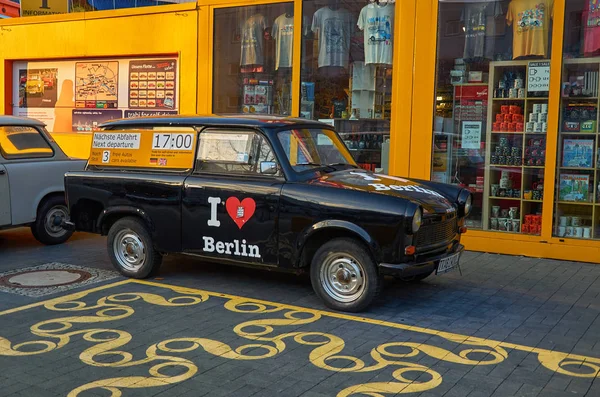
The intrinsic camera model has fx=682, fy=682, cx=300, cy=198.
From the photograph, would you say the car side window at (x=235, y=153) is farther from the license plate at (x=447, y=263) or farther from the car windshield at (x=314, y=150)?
the license plate at (x=447, y=263)

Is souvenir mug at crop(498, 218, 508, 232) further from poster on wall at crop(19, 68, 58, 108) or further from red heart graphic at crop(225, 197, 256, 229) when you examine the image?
poster on wall at crop(19, 68, 58, 108)

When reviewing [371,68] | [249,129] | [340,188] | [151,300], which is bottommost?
[151,300]

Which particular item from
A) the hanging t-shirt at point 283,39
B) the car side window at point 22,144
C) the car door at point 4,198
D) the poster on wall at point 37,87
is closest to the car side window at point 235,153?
the car door at point 4,198

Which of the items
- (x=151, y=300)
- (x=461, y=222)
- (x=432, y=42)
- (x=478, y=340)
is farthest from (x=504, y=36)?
(x=151, y=300)

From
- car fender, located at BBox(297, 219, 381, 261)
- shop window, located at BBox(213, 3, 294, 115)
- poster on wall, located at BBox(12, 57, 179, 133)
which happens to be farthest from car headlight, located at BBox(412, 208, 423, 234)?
poster on wall, located at BBox(12, 57, 179, 133)

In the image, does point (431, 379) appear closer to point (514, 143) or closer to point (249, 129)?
point (249, 129)

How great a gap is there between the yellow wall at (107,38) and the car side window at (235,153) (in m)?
4.97

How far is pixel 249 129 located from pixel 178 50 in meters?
5.74

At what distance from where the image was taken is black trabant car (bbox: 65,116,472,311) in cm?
600

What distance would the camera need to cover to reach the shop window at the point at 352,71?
33.4 feet

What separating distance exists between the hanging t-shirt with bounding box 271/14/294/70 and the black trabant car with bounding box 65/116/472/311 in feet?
13.0

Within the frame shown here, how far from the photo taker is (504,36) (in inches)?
374

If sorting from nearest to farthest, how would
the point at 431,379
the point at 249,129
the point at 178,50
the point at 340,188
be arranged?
the point at 431,379, the point at 340,188, the point at 249,129, the point at 178,50

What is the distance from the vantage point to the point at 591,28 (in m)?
8.85
